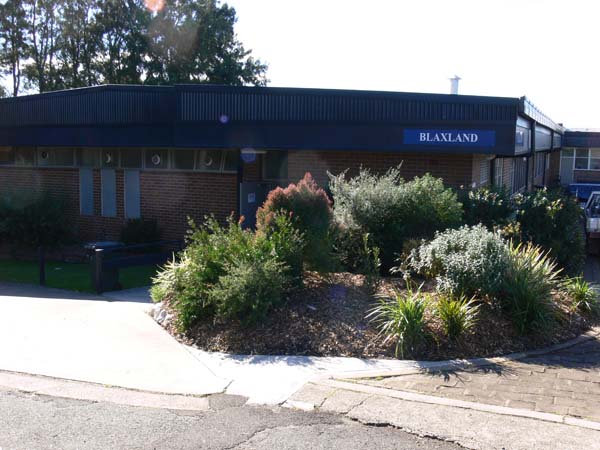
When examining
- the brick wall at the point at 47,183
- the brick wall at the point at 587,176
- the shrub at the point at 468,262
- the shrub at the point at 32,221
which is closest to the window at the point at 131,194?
the shrub at the point at 32,221

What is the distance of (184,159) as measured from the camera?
17578mm

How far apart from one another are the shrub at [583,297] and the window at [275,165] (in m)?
7.92

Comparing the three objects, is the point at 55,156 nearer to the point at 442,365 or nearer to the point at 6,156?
the point at 6,156

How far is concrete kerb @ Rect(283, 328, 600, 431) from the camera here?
20.0 ft

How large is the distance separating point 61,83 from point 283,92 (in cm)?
3486

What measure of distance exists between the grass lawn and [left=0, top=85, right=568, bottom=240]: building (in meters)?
1.80

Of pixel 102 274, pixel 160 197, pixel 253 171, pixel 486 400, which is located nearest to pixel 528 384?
pixel 486 400

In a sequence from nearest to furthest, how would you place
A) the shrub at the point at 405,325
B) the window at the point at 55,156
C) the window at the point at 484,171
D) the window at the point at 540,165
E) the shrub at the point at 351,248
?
the shrub at the point at 405,325 → the shrub at the point at 351,248 → the window at the point at 484,171 → the window at the point at 55,156 → the window at the point at 540,165

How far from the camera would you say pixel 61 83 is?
150 feet

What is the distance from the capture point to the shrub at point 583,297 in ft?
32.2

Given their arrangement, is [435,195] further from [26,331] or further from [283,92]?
[26,331]

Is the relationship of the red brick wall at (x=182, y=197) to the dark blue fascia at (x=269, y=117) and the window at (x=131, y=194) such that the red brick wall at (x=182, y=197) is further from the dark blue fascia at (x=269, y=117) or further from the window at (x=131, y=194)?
the dark blue fascia at (x=269, y=117)

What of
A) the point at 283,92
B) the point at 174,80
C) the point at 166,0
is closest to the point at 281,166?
the point at 283,92

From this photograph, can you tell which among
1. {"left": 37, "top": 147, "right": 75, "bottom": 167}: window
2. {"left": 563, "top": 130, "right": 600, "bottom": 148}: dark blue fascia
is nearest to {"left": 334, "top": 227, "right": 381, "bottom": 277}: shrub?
{"left": 37, "top": 147, "right": 75, "bottom": 167}: window
